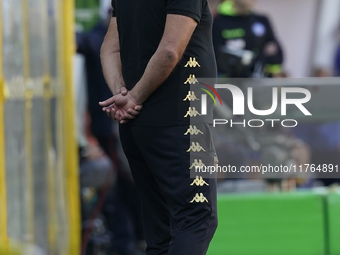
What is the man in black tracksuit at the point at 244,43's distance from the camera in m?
5.15

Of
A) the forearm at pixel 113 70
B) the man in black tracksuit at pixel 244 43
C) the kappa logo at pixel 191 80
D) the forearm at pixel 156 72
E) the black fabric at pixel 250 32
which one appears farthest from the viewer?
the black fabric at pixel 250 32

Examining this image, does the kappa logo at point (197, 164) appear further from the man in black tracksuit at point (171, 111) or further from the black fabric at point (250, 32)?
the black fabric at point (250, 32)


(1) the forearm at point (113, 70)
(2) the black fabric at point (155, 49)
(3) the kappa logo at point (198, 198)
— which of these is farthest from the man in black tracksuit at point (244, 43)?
(3) the kappa logo at point (198, 198)

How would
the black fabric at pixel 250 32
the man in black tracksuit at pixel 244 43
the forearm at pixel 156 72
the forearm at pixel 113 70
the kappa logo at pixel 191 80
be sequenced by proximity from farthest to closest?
the black fabric at pixel 250 32
the man in black tracksuit at pixel 244 43
the forearm at pixel 113 70
the kappa logo at pixel 191 80
the forearm at pixel 156 72

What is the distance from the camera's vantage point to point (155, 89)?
217 centimetres

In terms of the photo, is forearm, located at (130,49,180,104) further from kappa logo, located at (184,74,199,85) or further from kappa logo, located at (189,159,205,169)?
kappa logo, located at (189,159,205,169)

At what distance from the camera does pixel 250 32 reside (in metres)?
5.48

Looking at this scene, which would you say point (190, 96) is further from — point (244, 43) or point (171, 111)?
point (244, 43)

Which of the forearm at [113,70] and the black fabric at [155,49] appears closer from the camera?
the black fabric at [155,49]

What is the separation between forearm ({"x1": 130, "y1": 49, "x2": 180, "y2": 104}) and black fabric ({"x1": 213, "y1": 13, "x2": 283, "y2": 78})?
3159 mm

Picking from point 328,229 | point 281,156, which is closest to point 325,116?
point 281,156

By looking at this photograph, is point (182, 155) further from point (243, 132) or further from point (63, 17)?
point (243, 132)

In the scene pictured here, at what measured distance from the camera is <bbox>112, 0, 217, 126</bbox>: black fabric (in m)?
2.17

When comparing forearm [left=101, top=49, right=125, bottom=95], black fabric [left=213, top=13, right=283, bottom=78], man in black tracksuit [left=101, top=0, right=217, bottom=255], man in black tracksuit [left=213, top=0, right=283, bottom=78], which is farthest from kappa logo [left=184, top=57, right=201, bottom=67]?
black fabric [left=213, top=13, right=283, bottom=78]
